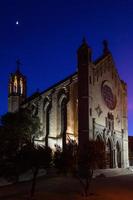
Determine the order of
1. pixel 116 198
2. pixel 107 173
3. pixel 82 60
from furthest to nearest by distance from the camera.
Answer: pixel 82 60 → pixel 107 173 → pixel 116 198

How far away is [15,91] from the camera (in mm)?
72438

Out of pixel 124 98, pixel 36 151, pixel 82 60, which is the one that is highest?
pixel 82 60

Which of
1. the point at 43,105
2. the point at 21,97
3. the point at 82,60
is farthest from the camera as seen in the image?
the point at 21,97

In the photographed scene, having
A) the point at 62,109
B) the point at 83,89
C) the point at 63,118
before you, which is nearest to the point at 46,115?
the point at 62,109

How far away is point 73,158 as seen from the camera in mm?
28766

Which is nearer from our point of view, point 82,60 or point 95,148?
point 95,148

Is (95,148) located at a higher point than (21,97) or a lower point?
lower

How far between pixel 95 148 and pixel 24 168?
5.88 metres

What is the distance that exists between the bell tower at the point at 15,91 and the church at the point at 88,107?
3389mm

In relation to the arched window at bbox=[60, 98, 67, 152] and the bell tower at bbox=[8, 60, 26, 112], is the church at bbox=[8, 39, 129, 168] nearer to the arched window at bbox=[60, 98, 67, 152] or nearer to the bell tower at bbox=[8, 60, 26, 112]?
the arched window at bbox=[60, 98, 67, 152]

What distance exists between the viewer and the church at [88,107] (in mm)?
51938

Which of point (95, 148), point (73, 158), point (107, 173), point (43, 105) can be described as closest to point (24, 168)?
point (73, 158)

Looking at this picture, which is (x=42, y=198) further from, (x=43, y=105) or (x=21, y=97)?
(x=21, y=97)

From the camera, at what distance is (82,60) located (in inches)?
2104
